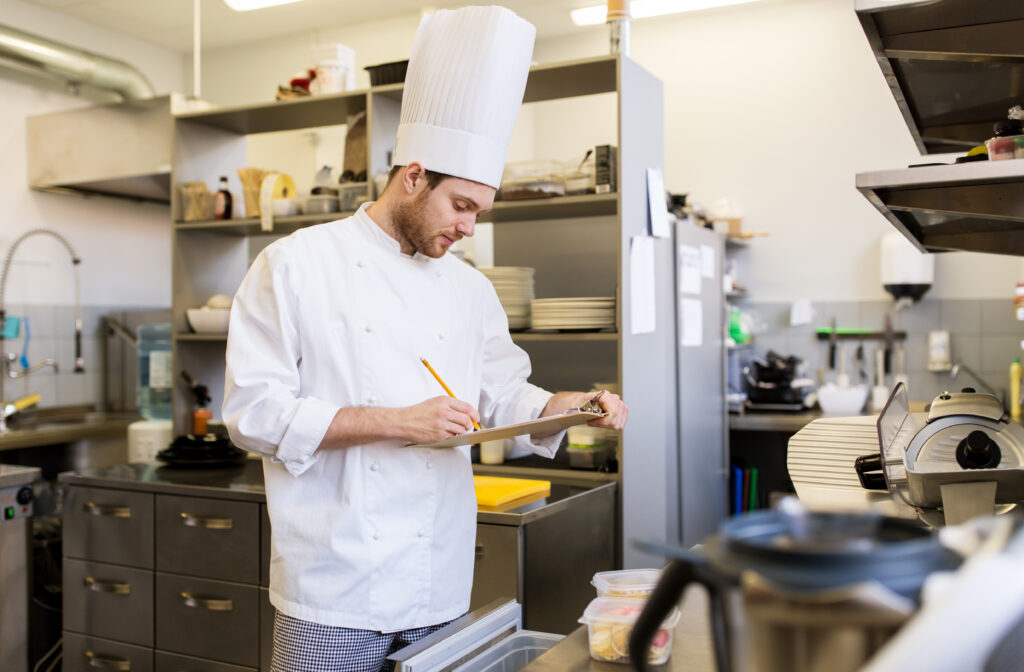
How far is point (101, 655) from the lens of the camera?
3.08 m

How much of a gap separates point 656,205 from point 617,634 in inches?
82.4

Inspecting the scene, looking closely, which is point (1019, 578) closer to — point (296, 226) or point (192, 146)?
point (296, 226)

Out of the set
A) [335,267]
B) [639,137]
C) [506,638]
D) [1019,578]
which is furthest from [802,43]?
[1019,578]

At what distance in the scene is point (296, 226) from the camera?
3680mm

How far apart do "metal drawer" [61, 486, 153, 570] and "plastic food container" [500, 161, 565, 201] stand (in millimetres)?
1671

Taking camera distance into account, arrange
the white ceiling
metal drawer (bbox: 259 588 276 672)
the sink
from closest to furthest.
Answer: metal drawer (bbox: 259 588 276 672) < the sink < the white ceiling

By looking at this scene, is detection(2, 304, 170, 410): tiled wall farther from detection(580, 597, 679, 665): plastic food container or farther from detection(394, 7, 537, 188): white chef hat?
detection(580, 597, 679, 665): plastic food container

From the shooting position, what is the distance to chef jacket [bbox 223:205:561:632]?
1.68 m

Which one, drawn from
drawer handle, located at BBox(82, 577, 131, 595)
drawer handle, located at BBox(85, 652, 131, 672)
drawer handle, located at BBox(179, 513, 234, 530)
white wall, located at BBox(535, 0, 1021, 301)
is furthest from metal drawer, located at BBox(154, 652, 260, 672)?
white wall, located at BBox(535, 0, 1021, 301)

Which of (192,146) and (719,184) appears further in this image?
(719,184)

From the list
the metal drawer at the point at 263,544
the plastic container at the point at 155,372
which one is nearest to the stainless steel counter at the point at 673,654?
the metal drawer at the point at 263,544

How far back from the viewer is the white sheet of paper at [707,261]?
3.93 meters

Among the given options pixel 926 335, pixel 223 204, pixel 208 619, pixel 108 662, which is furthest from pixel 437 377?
pixel 926 335

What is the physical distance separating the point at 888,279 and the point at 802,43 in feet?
5.08
